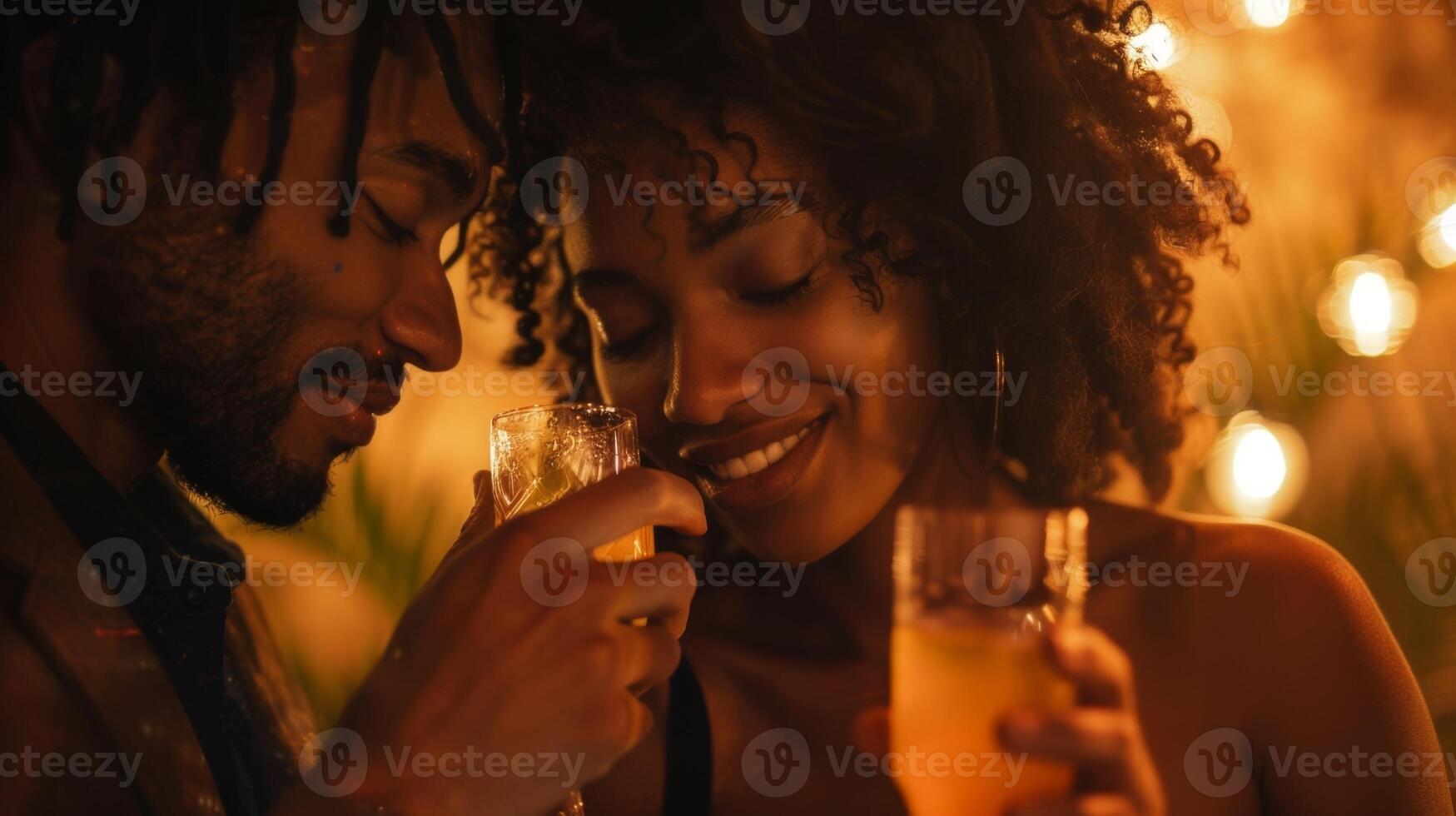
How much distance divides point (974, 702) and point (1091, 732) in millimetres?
130

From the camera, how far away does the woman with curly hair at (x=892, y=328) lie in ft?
5.59

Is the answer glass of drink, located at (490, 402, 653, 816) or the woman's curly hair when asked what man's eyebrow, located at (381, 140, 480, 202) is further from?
glass of drink, located at (490, 402, 653, 816)

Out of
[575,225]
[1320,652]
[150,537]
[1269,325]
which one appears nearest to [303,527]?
[150,537]

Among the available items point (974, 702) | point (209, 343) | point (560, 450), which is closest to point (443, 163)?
point (209, 343)

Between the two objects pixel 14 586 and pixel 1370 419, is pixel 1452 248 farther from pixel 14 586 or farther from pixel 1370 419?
pixel 14 586

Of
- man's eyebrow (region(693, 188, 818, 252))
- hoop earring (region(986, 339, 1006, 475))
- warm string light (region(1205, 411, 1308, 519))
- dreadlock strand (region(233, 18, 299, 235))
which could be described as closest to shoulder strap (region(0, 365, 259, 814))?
dreadlock strand (region(233, 18, 299, 235))

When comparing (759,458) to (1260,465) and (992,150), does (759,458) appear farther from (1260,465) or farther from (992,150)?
(1260,465)

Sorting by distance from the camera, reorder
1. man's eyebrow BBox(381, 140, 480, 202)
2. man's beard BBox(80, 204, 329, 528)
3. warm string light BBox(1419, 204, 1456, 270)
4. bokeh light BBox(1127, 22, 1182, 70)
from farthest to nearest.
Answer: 1. warm string light BBox(1419, 204, 1456, 270)
2. bokeh light BBox(1127, 22, 1182, 70)
3. man's eyebrow BBox(381, 140, 480, 202)
4. man's beard BBox(80, 204, 329, 528)

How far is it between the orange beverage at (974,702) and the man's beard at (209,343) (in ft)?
3.28

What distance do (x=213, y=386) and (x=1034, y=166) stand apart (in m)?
1.33

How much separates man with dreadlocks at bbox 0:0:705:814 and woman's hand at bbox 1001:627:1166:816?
43 centimetres

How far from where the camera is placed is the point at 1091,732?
1255 mm

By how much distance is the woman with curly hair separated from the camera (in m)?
1.70

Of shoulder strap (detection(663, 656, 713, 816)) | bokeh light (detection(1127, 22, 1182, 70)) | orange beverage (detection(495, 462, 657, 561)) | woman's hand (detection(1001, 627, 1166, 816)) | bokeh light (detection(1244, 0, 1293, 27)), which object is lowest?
shoulder strap (detection(663, 656, 713, 816))
